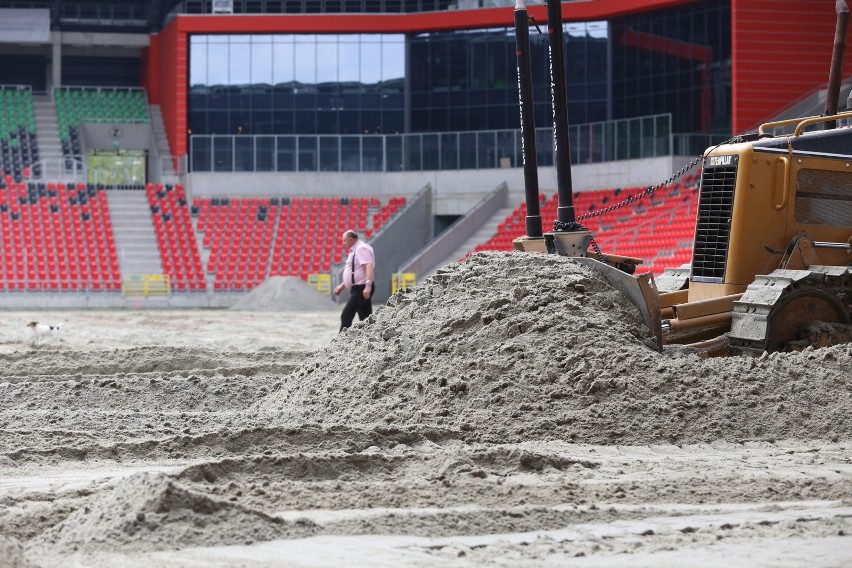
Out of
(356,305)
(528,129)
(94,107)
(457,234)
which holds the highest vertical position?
(94,107)

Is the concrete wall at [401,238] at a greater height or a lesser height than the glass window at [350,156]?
lesser

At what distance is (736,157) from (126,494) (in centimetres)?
731

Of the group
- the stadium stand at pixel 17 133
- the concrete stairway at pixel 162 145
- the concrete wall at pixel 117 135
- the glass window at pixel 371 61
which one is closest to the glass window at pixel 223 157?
the concrete stairway at pixel 162 145

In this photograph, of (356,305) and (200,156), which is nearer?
(356,305)

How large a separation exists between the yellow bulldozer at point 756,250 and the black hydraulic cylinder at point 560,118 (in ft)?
0.06

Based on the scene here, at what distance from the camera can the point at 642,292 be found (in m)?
11.2

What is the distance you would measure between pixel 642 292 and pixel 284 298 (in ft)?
74.9

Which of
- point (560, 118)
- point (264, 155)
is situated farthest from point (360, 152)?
point (560, 118)

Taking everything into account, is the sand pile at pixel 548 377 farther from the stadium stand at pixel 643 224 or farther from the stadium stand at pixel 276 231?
the stadium stand at pixel 276 231

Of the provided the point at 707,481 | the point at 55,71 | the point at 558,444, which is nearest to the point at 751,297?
the point at 558,444

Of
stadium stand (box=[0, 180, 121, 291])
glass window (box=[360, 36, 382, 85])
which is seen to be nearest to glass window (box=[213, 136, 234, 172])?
stadium stand (box=[0, 180, 121, 291])

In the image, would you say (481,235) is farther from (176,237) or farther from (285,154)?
(176,237)

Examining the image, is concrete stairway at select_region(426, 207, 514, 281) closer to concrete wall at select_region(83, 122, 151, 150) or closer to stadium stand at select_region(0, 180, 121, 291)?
stadium stand at select_region(0, 180, 121, 291)

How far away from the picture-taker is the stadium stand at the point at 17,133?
4178 centimetres
